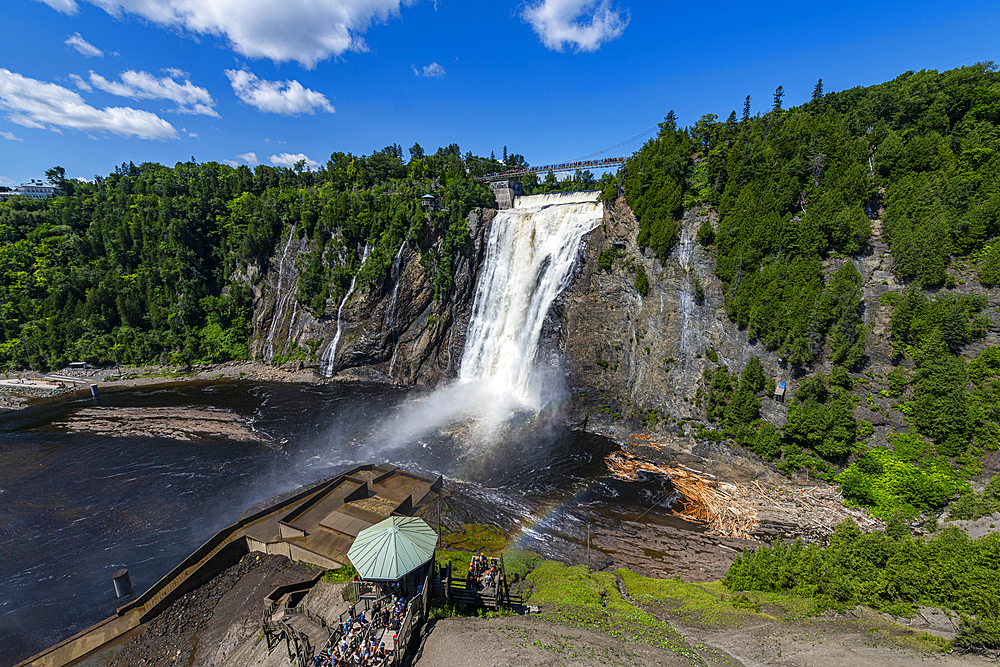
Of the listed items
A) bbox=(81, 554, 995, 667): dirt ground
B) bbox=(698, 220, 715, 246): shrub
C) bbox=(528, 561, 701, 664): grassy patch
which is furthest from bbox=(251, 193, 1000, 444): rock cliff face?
bbox=(81, 554, 995, 667): dirt ground

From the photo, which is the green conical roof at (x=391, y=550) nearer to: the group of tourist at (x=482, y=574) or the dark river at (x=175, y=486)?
the group of tourist at (x=482, y=574)

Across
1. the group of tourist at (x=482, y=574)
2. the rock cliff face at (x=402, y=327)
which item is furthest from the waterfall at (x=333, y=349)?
the group of tourist at (x=482, y=574)

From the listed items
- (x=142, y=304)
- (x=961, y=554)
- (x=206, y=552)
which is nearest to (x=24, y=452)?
(x=206, y=552)

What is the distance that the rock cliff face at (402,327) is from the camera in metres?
51.5

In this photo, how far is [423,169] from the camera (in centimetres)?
7450

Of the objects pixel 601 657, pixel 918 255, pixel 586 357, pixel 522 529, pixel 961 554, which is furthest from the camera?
pixel 586 357

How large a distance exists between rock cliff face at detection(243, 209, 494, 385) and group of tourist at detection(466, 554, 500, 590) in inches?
1331

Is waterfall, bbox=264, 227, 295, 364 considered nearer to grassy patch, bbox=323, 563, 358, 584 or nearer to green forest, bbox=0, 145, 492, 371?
green forest, bbox=0, 145, 492, 371

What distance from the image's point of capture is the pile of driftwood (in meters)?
22.8

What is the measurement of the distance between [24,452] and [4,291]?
46.8 meters

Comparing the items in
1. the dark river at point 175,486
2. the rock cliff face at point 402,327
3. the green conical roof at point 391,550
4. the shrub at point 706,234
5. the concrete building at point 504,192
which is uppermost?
the concrete building at point 504,192

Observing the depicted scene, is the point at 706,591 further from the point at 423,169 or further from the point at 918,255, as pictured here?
the point at 423,169

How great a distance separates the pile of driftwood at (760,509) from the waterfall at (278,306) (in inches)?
2078

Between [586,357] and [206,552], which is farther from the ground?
[586,357]
